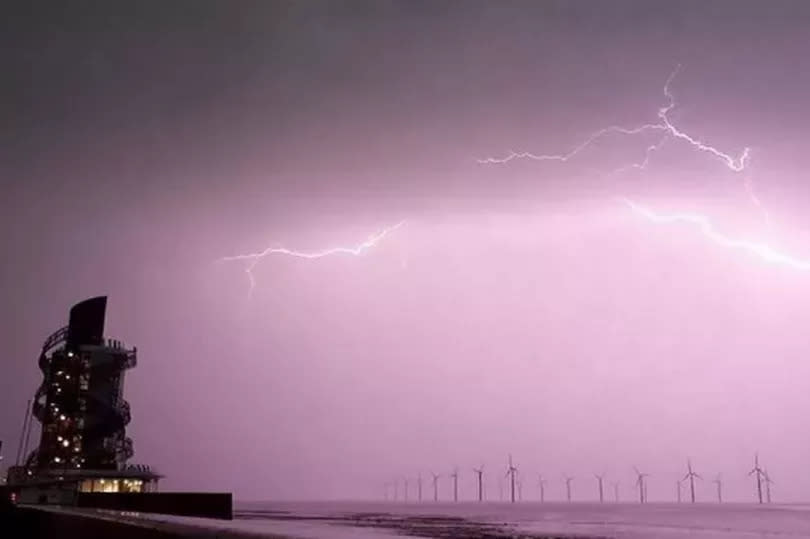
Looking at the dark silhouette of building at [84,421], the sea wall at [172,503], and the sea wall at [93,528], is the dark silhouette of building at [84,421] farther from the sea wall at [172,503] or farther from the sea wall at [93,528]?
the sea wall at [93,528]

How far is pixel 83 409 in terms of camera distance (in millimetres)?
87812

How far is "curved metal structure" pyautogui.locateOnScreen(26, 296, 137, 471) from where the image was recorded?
3366 inches

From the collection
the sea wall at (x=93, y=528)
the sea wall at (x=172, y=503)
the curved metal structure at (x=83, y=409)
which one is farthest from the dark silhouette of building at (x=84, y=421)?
the sea wall at (x=93, y=528)

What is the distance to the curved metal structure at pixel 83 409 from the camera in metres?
85.5

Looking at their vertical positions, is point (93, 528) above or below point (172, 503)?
above

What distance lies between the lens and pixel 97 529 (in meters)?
6.98

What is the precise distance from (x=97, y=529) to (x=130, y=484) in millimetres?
82940

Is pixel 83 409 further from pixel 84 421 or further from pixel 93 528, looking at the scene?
pixel 93 528

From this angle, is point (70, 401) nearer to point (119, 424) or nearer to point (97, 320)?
point (119, 424)

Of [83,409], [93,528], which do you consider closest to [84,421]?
[83,409]

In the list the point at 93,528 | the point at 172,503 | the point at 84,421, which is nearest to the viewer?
the point at 93,528

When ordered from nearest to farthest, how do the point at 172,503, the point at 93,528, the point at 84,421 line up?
the point at 93,528 < the point at 172,503 < the point at 84,421

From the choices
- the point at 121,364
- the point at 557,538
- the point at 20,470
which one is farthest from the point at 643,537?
the point at 20,470

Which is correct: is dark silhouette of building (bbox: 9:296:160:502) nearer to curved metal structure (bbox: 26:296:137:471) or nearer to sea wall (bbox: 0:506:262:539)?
curved metal structure (bbox: 26:296:137:471)
